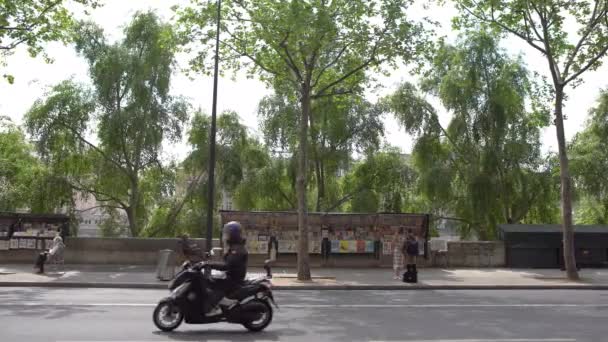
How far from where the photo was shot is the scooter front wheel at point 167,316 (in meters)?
8.83

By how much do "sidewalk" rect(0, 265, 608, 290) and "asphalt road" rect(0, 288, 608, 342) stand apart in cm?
191

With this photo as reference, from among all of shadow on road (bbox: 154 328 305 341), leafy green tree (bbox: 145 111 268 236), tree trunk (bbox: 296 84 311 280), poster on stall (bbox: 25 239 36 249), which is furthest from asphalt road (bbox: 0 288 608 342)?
leafy green tree (bbox: 145 111 268 236)

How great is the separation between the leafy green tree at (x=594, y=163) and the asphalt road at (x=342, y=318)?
14.2 metres

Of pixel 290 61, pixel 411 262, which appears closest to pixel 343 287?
pixel 411 262

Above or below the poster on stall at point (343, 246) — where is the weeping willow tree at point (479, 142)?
above

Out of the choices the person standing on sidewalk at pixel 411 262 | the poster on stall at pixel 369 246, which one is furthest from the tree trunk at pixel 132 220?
the person standing on sidewalk at pixel 411 262

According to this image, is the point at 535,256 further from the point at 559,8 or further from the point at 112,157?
the point at 112,157

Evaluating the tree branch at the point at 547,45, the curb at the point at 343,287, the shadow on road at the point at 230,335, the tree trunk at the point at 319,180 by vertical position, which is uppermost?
the tree branch at the point at 547,45

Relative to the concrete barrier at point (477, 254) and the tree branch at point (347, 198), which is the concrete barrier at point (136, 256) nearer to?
the concrete barrier at point (477, 254)

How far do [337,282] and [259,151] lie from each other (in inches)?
519

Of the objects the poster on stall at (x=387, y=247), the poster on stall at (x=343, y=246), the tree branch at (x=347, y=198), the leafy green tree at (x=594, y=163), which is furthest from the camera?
the tree branch at (x=347, y=198)

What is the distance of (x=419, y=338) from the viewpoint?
8625mm

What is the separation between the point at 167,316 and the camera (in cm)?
891

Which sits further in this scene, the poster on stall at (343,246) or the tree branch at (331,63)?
the poster on stall at (343,246)
